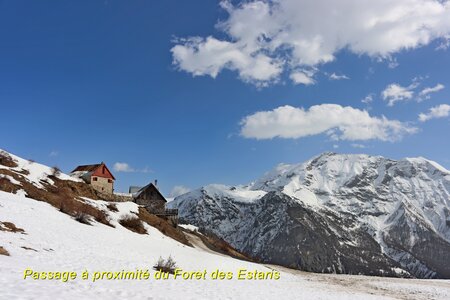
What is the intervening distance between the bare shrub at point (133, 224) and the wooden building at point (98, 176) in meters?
28.7

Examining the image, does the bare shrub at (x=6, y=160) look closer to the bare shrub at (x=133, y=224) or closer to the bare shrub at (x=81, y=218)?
the bare shrub at (x=133, y=224)

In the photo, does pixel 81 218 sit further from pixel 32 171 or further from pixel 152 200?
pixel 152 200

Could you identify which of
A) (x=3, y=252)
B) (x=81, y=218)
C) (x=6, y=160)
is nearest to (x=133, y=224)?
(x=81, y=218)

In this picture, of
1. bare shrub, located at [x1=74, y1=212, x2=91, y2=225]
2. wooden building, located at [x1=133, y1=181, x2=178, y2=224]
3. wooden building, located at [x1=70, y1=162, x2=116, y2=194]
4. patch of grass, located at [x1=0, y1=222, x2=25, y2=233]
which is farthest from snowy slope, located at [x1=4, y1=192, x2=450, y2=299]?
wooden building, located at [x1=70, y1=162, x2=116, y2=194]

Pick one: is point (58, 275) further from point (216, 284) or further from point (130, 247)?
point (130, 247)

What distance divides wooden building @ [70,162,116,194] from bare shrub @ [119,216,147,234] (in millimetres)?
28744

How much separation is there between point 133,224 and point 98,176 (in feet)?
104

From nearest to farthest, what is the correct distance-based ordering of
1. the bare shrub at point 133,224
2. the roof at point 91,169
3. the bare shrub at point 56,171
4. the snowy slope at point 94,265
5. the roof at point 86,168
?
the snowy slope at point 94,265 → the bare shrub at point 133,224 → the bare shrub at point 56,171 → the roof at point 91,169 → the roof at point 86,168

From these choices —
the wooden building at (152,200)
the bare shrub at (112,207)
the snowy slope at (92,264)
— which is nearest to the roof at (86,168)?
the wooden building at (152,200)

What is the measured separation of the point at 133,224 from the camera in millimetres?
45875

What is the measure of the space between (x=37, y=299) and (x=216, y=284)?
13609mm

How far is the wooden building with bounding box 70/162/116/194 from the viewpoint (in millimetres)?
73537

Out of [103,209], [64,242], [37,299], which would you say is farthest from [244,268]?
[37,299]

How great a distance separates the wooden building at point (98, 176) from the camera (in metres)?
73.5
